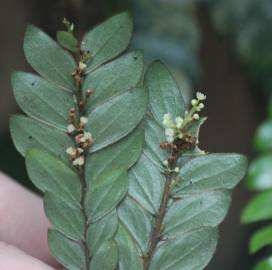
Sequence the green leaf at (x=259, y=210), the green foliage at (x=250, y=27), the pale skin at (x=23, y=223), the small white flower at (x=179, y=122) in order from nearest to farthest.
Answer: the small white flower at (x=179, y=122)
the pale skin at (x=23, y=223)
the green leaf at (x=259, y=210)
the green foliage at (x=250, y=27)

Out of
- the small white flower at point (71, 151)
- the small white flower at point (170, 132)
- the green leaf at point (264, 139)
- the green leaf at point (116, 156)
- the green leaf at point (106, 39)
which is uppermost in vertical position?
the green leaf at point (106, 39)

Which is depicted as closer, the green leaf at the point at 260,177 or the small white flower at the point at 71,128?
the small white flower at the point at 71,128

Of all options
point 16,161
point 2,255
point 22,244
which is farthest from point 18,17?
point 2,255

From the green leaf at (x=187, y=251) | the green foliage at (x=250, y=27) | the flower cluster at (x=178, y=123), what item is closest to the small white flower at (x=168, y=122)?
the flower cluster at (x=178, y=123)

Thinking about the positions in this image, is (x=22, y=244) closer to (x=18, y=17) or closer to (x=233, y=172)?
(x=233, y=172)

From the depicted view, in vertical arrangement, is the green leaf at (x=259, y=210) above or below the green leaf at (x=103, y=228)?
below

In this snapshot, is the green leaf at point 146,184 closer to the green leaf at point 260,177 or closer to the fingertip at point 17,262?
the fingertip at point 17,262

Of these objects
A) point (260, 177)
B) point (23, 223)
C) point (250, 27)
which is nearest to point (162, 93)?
point (23, 223)
